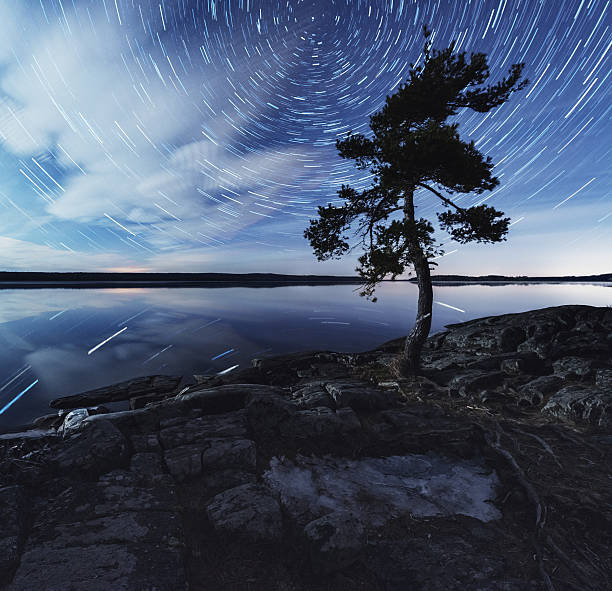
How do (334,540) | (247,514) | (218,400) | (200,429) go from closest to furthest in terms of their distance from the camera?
(334,540), (247,514), (200,429), (218,400)

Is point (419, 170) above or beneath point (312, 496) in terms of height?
above

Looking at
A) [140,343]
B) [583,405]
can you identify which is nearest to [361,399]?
[583,405]

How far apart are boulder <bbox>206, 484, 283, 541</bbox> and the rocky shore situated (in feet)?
0.06

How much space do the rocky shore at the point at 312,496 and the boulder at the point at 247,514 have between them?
0.02 m

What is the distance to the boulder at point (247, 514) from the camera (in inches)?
161

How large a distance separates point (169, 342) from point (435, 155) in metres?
28.1

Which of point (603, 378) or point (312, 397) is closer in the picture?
point (312, 397)

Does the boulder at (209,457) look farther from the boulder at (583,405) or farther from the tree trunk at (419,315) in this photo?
the tree trunk at (419,315)

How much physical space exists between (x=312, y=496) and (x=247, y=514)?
3.82 ft

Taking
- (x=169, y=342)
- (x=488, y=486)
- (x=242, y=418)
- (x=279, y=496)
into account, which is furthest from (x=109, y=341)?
(x=488, y=486)

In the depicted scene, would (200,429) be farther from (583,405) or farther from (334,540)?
(583,405)

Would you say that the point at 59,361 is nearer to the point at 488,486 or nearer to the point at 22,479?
the point at 22,479

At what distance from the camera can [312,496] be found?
4891mm

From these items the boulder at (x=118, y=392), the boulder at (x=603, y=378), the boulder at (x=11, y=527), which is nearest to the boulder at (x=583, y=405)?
the boulder at (x=603, y=378)
